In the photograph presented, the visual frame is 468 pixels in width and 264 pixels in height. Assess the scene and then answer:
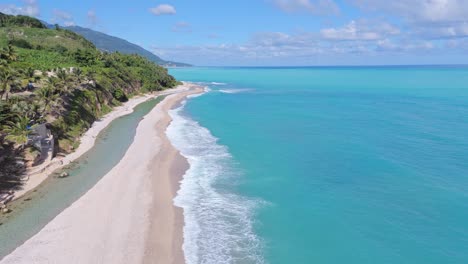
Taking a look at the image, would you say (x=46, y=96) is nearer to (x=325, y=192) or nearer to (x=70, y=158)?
(x=70, y=158)

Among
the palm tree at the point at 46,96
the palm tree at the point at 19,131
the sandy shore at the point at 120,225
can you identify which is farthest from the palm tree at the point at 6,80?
the sandy shore at the point at 120,225

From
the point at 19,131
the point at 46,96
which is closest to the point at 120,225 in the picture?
the point at 19,131

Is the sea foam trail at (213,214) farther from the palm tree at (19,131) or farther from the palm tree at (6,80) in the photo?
the palm tree at (6,80)

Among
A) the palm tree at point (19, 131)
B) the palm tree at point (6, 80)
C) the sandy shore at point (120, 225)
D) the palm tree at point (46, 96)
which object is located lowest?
the sandy shore at point (120, 225)

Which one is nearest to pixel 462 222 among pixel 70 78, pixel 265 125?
pixel 265 125

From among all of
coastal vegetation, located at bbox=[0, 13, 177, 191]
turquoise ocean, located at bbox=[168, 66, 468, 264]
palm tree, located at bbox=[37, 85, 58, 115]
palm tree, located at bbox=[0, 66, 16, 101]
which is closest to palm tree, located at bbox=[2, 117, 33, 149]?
coastal vegetation, located at bbox=[0, 13, 177, 191]

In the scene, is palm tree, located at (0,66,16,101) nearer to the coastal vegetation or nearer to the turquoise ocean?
the coastal vegetation
